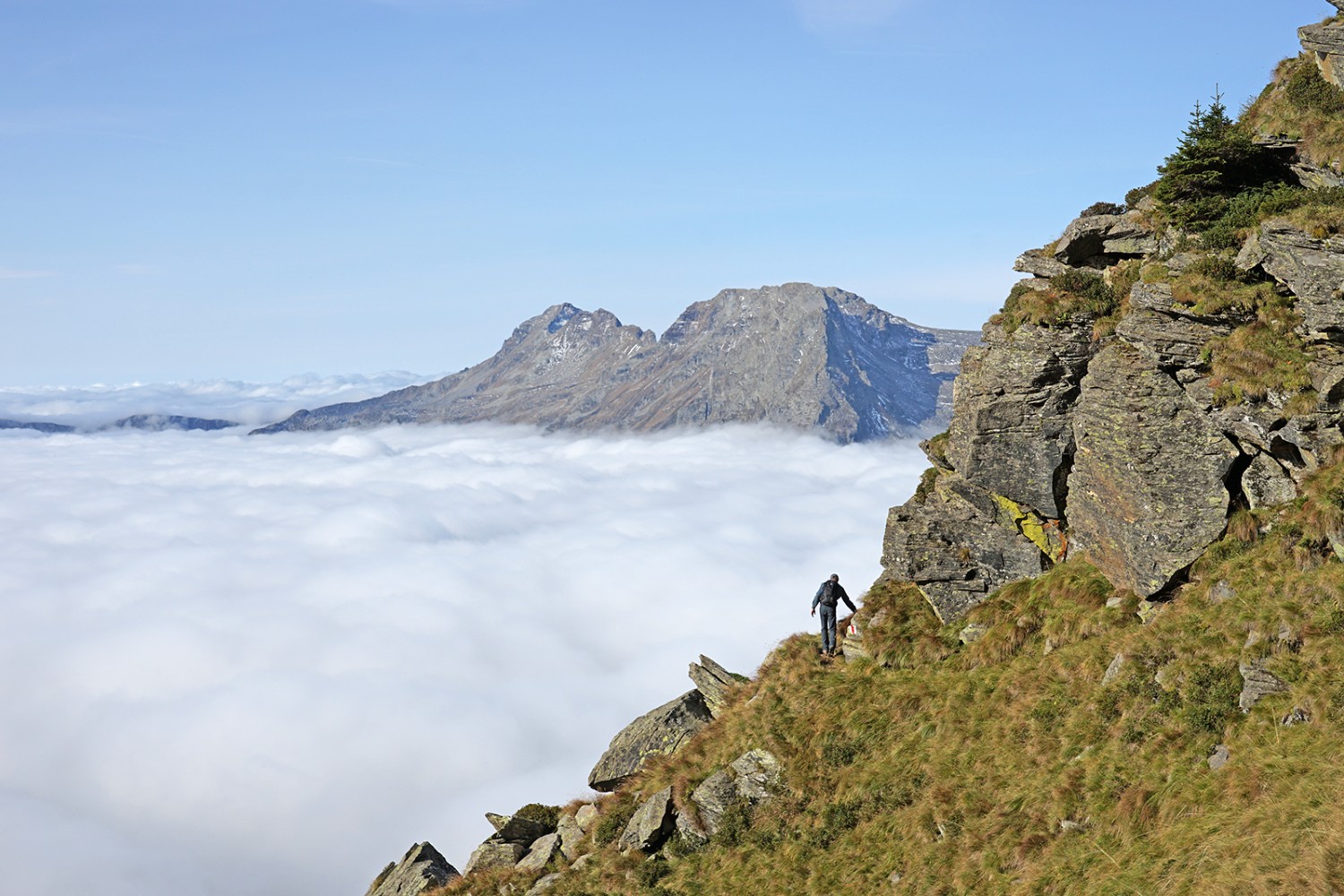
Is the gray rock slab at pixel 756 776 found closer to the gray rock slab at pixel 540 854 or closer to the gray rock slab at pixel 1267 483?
the gray rock slab at pixel 540 854

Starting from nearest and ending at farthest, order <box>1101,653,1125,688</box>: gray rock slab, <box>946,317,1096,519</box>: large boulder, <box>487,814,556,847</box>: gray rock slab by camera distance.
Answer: <box>1101,653,1125,688</box>: gray rock slab, <box>946,317,1096,519</box>: large boulder, <box>487,814,556,847</box>: gray rock slab

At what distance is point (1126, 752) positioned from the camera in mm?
19328

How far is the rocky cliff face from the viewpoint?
21828mm

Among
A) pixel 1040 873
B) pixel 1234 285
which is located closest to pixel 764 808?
pixel 1040 873

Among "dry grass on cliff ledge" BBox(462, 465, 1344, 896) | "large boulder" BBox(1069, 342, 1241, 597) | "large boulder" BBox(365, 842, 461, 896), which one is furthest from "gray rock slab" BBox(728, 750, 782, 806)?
"large boulder" BBox(365, 842, 461, 896)

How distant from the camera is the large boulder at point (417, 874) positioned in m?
32.2

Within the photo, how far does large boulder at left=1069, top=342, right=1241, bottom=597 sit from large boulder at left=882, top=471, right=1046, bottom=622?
2798mm

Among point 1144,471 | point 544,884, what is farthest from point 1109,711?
point 544,884

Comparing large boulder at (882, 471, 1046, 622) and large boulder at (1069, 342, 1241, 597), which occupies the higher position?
large boulder at (1069, 342, 1241, 597)

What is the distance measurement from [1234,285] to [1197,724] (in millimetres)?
12109

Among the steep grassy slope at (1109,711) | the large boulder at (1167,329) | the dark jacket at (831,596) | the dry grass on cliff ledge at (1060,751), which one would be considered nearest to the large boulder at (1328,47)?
the steep grassy slope at (1109,711)

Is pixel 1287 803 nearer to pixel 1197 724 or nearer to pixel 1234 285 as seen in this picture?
pixel 1197 724

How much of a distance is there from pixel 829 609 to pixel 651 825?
928 centimetres

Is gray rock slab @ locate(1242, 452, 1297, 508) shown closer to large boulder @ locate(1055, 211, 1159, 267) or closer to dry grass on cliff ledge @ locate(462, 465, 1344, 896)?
dry grass on cliff ledge @ locate(462, 465, 1344, 896)
